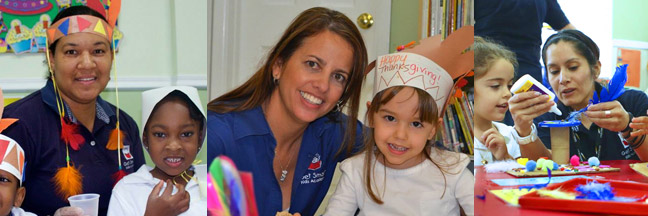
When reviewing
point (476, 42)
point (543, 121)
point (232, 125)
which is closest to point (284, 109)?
point (232, 125)

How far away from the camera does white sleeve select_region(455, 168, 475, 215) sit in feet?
4.94

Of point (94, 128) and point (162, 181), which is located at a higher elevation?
point (94, 128)

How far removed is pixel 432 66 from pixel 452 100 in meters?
0.12

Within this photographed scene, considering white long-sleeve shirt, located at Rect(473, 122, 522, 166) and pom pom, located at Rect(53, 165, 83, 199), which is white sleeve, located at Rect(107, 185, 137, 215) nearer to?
pom pom, located at Rect(53, 165, 83, 199)

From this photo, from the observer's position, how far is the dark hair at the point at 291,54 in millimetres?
1398

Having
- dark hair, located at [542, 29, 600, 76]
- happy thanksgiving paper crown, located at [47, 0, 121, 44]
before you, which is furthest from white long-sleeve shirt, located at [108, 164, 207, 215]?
dark hair, located at [542, 29, 600, 76]

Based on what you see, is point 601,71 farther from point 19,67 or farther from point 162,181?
point 19,67

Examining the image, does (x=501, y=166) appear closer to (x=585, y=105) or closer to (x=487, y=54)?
(x=487, y=54)

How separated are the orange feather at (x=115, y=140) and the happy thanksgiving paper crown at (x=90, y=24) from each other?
0.22 metres

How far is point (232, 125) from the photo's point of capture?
1.42m

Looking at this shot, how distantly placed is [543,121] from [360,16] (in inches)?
42.7

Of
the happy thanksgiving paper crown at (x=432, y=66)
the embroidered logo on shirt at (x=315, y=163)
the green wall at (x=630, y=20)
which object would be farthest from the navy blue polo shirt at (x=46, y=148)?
the green wall at (x=630, y=20)

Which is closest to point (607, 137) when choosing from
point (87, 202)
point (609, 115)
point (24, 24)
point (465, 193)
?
point (609, 115)

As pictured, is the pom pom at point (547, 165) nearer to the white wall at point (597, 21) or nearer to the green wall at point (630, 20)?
the white wall at point (597, 21)
